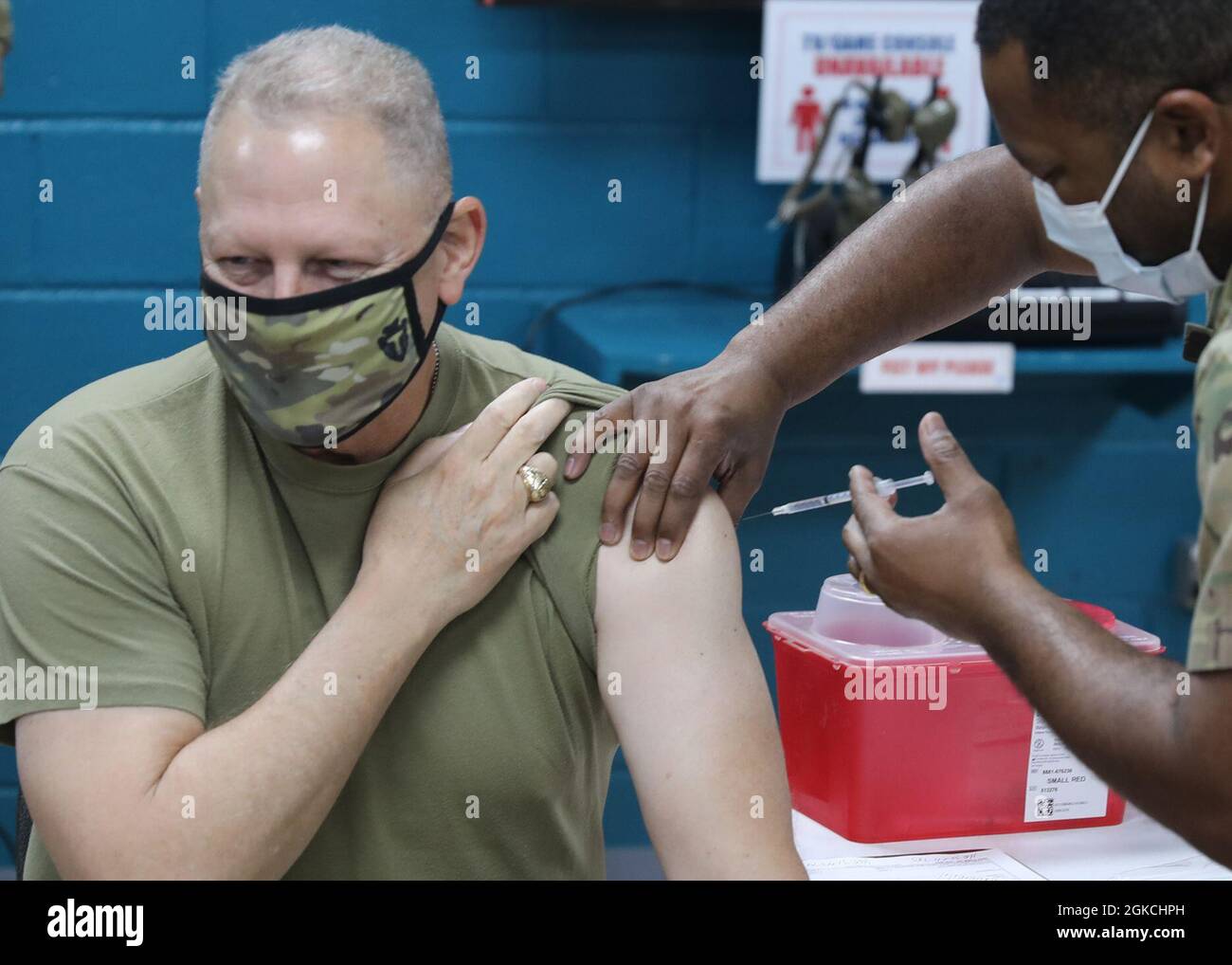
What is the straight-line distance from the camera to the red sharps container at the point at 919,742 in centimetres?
155

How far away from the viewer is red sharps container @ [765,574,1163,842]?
1.55 meters

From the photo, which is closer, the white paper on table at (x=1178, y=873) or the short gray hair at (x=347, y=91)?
the short gray hair at (x=347, y=91)

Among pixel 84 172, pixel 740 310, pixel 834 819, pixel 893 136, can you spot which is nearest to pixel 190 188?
pixel 84 172

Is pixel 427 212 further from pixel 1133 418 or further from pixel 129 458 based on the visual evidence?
pixel 1133 418

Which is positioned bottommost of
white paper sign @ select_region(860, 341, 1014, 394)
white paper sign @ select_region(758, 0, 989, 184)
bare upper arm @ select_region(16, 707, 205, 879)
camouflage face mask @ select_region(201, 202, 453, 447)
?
bare upper arm @ select_region(16, 707, 205, 879)

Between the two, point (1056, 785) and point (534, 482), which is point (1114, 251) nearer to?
point (534, 482)

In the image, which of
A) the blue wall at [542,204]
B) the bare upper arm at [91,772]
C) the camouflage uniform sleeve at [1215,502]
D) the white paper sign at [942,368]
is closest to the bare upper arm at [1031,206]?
the camouflage uniform sleeve at [1215,502]

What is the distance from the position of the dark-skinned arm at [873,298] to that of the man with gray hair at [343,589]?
12 cm

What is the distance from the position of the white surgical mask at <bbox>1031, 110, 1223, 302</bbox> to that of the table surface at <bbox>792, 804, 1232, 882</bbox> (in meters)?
0.59

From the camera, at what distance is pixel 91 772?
119cm

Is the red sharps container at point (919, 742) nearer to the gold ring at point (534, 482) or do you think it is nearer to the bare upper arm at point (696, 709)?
the bare upper arm at point (696, 709)

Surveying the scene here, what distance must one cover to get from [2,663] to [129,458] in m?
0.19

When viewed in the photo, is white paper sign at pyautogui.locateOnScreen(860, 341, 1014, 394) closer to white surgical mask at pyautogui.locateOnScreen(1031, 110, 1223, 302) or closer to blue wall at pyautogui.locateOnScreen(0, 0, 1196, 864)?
blue wall at pyautogui.locateOnScreen(0, 0, 1196, 864)

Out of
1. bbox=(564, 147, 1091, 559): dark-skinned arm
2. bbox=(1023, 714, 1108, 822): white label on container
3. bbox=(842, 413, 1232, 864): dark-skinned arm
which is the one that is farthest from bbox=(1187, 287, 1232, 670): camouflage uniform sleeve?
bbox=(1023, 714, 1108, 822): white label on container
